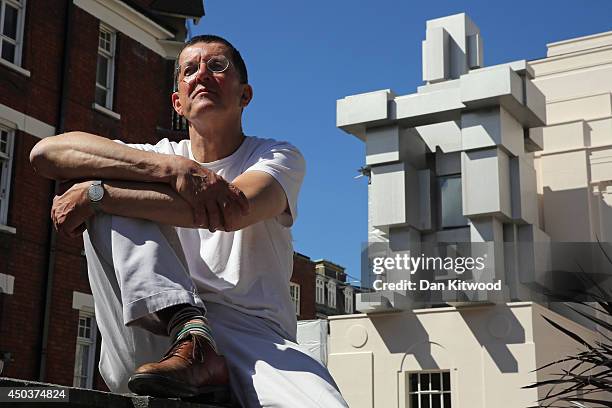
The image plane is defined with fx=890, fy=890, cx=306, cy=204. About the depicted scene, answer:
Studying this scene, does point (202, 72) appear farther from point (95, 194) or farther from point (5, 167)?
point (5, 167)

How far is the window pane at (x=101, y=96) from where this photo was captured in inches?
604

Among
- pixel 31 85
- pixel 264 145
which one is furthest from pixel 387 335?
pixel 264 145

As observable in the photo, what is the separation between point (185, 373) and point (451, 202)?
65.1ft

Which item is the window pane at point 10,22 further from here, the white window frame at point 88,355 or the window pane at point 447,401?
the window pane at point 447,401

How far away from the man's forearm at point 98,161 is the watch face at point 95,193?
0.06 meters

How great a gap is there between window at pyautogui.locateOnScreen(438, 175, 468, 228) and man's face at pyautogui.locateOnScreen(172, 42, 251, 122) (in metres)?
18.7

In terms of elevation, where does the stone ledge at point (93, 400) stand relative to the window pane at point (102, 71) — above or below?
below

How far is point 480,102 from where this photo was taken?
64.9ft

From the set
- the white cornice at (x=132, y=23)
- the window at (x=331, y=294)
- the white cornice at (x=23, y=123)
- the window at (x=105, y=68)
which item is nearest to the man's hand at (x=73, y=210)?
the white cornice at (x=23, y=123)

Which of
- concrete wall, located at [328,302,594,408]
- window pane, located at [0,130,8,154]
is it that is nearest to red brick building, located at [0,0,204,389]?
window pane, located at [0,130,8,154]

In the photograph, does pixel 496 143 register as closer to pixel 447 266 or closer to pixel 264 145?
pixel 447 266

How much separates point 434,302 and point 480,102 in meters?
4.57

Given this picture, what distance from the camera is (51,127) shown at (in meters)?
13.9

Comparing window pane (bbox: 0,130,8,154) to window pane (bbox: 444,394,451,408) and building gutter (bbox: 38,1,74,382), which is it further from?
window pane (bbox: 444,394,451,408)
